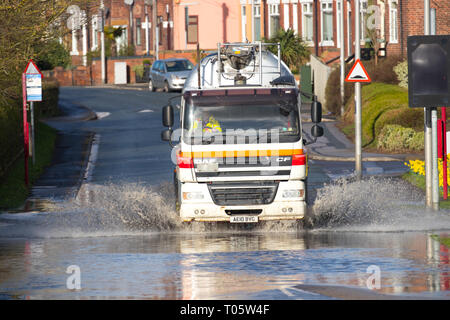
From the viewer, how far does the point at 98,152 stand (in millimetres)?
35406

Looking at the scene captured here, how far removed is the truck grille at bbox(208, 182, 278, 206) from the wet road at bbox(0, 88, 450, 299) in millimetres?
623

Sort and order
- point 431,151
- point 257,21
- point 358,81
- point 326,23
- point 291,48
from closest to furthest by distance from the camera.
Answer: point 431,151, point 358,81, point 291,48, point 326,23, point 257,21

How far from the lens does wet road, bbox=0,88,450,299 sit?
12383 mm

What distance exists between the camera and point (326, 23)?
68.2m

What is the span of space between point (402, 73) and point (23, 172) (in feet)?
58.5

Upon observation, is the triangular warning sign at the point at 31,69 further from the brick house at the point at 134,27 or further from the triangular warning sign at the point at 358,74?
the brick house at the point at 134,27

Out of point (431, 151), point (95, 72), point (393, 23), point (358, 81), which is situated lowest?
point (431, 151)

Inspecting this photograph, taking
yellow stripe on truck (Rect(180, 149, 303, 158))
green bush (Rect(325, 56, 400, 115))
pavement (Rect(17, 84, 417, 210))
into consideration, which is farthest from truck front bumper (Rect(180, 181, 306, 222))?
green bush (Rect(325, 56, 400, 115))

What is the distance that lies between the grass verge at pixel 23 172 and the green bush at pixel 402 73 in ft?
44.4

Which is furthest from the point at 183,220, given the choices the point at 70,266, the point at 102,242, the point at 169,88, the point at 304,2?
the point at 304,2

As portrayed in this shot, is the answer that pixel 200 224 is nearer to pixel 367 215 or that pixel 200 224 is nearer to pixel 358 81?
pixel 367 215

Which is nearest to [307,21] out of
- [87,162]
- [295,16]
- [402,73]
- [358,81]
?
[295,16]

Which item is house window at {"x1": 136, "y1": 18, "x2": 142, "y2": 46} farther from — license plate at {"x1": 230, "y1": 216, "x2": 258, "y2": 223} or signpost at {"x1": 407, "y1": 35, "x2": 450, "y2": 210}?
license plate at {"x1": 230, "y1": 216, "x2": 258, "y2": 223}

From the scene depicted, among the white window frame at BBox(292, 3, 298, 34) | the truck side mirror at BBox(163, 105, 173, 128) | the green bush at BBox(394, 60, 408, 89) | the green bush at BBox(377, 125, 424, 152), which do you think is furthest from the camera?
the white window frame at BBox(292, 3, 298, 34)
